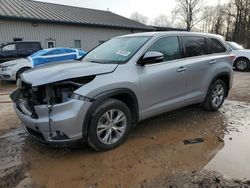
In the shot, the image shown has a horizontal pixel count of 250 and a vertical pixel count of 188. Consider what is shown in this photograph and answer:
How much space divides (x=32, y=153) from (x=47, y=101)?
1035 millimetres

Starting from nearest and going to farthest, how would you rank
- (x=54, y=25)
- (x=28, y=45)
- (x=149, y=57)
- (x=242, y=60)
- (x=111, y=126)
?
(x=111, y=126) < (x=149, y=57) < (x=28, y=45) < (x=242, y=60) < (x=54, y=25)

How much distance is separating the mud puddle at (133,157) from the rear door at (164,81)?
1.75 ft

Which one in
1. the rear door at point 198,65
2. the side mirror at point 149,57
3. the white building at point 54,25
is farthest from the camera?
the white building at point 54,25

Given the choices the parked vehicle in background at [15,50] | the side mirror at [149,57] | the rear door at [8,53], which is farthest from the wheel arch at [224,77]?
the rear door at [8,53]

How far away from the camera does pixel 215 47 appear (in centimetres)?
572

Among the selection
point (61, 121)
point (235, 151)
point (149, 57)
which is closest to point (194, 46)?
point (149, 57)

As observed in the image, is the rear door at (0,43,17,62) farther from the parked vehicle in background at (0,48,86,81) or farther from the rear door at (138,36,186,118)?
the rear door at (138,36,186,118)

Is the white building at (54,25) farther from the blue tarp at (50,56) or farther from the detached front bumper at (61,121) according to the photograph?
the detached front bumper at (61,121)

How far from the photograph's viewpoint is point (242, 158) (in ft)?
12.1

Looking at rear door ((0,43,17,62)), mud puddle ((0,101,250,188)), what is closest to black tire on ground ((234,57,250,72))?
mud puddle ((0,101,250,188))

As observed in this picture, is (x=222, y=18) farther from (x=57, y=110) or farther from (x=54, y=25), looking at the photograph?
(x=57, y=110)

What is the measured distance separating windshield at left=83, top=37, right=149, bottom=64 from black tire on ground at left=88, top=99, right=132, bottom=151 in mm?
730

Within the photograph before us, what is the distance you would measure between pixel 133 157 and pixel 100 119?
2.42 feet

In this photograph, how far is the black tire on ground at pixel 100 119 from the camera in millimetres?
3591
